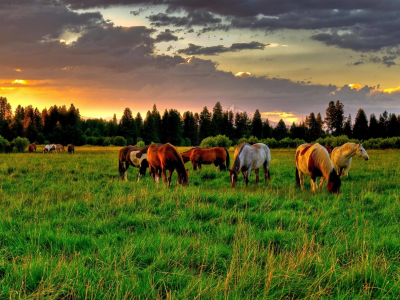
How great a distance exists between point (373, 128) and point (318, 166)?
85.7 metres

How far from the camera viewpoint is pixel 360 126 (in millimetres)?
79438

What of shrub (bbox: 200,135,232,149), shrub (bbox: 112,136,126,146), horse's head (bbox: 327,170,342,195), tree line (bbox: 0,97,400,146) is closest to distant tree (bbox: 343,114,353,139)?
tree line (bbox: 0,97,400,146)

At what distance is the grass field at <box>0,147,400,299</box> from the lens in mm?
3139

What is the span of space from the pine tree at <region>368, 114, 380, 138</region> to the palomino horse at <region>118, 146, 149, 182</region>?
278ft

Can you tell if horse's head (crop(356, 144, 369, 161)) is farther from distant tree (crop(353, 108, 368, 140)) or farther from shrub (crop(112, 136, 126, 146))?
distant tree (crop(353, 108, 368, 140))

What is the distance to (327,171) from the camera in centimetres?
963

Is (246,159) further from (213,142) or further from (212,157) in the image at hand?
(213,142)

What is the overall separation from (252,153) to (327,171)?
141 inches

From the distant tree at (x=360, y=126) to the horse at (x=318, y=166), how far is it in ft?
265

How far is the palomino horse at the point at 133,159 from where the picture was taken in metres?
14.5

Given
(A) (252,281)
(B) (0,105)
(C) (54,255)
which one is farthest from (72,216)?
(B) (0,105)

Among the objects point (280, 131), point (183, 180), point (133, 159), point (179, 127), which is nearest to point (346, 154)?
point (183, 180)

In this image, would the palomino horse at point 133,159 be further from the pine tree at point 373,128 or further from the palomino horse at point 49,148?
the pine tree at point 373,128

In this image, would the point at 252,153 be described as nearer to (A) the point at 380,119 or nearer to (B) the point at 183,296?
(B) the point at 183,296
